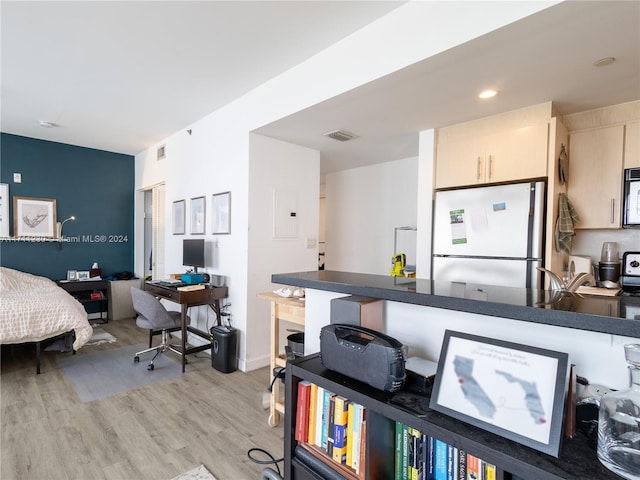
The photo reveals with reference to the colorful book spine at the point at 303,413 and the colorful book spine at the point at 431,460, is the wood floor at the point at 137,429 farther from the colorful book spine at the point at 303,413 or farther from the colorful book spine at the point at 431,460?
the colorful book spine at the point at 431,460

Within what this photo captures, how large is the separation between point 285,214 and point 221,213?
28.6 inches

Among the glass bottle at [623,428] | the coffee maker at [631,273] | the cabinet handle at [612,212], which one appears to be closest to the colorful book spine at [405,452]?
the glass bottle at [623,428]

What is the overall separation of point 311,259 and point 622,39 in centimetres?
308

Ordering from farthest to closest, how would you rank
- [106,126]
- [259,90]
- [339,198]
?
[339,198]
[106,126]
[259,90]

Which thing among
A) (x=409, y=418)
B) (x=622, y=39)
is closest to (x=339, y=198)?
(x=622, y=39)

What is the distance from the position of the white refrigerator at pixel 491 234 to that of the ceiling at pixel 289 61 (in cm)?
71

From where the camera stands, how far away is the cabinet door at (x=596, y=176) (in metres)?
2.67

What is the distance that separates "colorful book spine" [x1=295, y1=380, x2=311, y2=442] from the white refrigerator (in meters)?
1.55

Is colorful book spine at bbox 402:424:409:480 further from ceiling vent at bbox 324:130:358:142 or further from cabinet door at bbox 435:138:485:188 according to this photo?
ceiling vent at bbox 324:130:358:142

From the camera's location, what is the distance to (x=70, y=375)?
3.25 meters

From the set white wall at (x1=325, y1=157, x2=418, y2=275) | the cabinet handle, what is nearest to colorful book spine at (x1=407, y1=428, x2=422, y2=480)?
the cabinet handle

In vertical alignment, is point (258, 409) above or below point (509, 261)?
below

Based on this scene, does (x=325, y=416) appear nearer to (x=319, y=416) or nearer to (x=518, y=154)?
(x=319, y=416)

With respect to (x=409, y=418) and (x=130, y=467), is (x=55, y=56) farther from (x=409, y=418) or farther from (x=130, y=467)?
(x=409, y=418)
